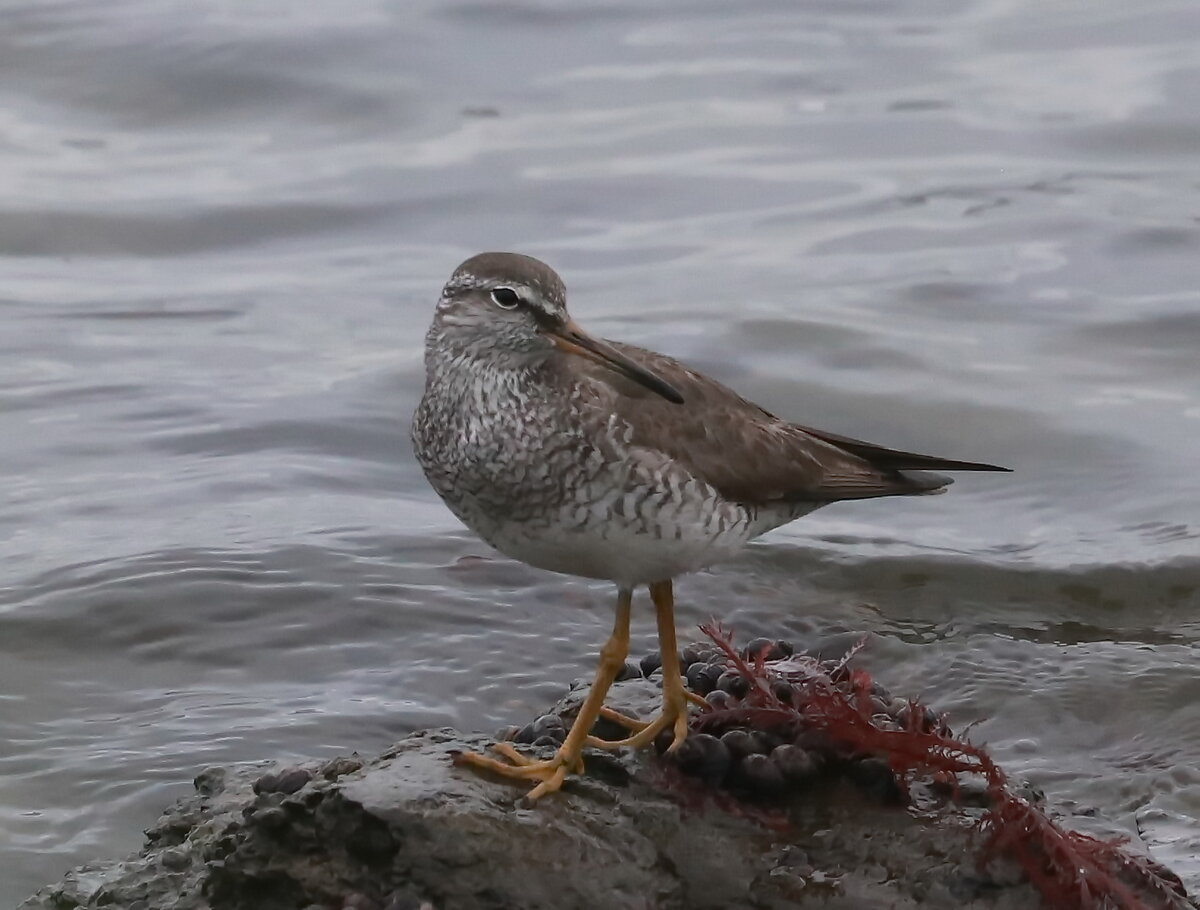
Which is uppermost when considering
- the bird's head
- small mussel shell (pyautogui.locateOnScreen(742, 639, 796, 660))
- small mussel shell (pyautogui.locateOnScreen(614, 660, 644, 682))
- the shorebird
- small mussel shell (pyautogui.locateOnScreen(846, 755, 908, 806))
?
the bird's head

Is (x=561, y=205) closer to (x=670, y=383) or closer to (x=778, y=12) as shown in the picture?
(x=778, y=12)

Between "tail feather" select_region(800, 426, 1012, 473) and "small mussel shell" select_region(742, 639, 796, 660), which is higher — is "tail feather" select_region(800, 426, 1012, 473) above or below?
above

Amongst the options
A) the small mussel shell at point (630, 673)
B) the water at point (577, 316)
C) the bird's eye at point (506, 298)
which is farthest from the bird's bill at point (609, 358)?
the water at point (577, 316)

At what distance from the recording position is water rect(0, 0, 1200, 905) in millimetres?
8016

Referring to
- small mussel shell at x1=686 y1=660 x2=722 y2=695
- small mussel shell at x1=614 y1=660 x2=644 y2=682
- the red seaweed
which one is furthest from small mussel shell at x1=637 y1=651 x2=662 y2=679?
the red seaweed

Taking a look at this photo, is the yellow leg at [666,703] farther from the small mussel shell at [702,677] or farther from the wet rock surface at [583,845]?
the wet rock surface at [583,845]

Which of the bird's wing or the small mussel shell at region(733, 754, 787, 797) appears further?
the bird's wing

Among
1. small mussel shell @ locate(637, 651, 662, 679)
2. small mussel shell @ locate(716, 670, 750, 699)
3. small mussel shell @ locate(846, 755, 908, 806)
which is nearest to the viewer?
small mussel shell @ locate(846, 755, 908, 806)

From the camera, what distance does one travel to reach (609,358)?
6.21 meters

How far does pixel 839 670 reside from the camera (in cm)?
593

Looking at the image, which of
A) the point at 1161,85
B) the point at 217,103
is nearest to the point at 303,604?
the point at 217,103

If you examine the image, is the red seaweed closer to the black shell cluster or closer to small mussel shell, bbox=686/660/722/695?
the black shell cluster

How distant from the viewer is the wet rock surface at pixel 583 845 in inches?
197

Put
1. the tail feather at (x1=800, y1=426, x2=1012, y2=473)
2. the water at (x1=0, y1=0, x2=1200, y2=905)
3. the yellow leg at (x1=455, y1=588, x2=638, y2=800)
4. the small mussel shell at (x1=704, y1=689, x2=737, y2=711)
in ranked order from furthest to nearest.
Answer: the water at (x1=0, y1=0, x2=1200, y2=905) → the tail feather at (x1=800, y1=426, x2=1012, y2=473) → the small mussel shell at (x1=704, y1=689, x2=737, y2=711) → the yellow leg at (x1=455, y1=588, x2=638, y2=800)
